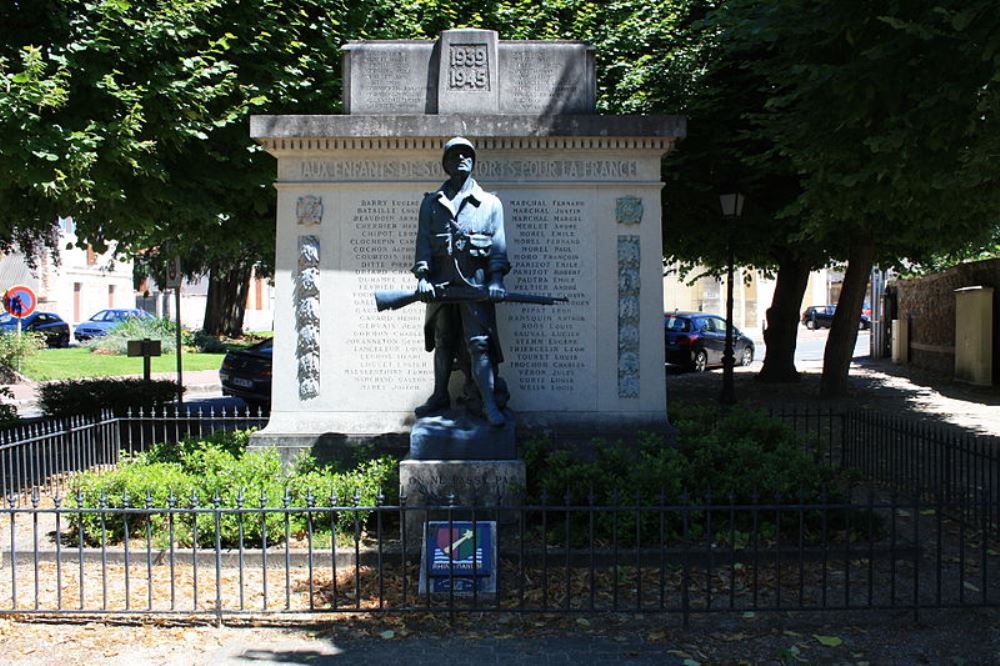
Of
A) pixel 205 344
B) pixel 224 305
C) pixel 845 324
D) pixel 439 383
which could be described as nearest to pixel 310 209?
pixel 439 383

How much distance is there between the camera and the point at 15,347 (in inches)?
903

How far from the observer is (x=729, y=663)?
16.5 feet

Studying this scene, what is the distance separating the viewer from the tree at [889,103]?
8.15 m

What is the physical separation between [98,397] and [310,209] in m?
5.94

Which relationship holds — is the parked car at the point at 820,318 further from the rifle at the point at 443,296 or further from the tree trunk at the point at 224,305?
the rifle at the point at 443,296

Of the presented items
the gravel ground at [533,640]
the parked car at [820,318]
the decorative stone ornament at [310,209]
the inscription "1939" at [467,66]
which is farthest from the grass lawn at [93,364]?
the parked car at [820,318]

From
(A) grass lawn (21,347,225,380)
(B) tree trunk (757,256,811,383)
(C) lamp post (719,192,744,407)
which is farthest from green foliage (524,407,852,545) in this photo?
(A) grass lawn (21,347,225,380)

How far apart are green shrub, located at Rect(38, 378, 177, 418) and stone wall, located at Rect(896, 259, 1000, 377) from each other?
17537mm

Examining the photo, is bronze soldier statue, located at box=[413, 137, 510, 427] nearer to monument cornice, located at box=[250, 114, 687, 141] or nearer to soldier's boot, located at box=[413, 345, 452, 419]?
soldier's boot, located at box=[413, 345, 452, 419]

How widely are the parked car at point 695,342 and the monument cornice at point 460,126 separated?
17326 mm

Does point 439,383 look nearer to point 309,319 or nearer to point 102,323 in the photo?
point 309,319

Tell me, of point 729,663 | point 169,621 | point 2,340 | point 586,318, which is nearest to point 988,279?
point 586,318

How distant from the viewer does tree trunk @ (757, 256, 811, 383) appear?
1903 centimetres

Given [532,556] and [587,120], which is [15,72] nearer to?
[587,120]
